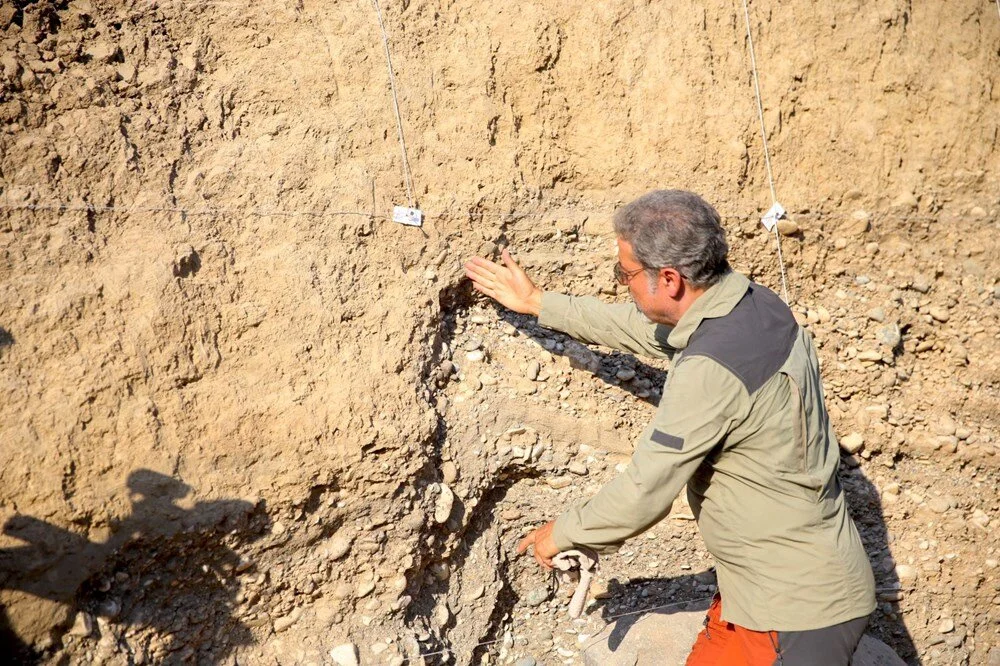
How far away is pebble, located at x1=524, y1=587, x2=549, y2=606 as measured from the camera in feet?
11.2

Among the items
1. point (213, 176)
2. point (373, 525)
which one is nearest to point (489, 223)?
point (213, 176)

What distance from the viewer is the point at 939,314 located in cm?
380

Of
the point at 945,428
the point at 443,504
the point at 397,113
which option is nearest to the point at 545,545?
the point at 443,504

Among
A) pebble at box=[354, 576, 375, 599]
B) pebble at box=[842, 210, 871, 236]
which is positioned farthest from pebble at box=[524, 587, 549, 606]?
pebble at box=[842, 210, 871, 236]

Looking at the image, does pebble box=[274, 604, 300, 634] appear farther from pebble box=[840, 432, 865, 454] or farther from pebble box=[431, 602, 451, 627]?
pebble box=[840, 432, 865, 454]

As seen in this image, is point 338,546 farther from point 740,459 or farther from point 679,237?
point 679,237

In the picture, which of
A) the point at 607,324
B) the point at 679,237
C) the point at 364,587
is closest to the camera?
the point at 679,237

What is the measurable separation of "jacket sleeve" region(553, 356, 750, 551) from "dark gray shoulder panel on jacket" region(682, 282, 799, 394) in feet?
0.11

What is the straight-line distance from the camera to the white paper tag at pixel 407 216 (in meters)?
3.17

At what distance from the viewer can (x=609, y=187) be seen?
358 centimetres

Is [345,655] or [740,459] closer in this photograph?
[740,459]

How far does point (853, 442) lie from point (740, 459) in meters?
1.70

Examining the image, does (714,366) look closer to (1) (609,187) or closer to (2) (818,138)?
(1) (609,187)

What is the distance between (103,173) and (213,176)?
14.7 inches
